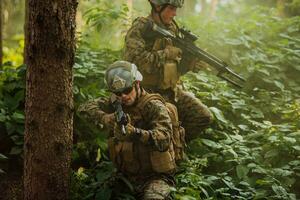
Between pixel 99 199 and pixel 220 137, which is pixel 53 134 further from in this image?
pixel 220 137

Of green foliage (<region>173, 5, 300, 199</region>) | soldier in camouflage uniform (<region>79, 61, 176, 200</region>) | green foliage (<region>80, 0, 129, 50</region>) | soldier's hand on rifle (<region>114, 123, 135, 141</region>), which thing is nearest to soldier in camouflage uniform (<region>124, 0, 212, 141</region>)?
green foliage (<region>173, 5, 300, 199</region>)

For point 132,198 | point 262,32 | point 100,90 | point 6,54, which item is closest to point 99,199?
point 132,198

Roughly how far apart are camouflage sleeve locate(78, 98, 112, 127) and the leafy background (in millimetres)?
637

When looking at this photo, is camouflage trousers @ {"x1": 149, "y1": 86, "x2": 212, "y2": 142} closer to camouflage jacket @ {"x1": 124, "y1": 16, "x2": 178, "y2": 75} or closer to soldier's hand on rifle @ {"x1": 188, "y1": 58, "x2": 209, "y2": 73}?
soldier's hand on rifle @ {"x1": 188, "y1": 58, "x2": 209, "y2": 73}

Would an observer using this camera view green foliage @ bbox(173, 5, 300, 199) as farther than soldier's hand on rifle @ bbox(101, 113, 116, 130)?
Yes

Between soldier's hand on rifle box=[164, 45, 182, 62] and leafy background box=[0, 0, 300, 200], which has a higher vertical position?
soldier's hand on rifle box=[164, 45, 182, 62]

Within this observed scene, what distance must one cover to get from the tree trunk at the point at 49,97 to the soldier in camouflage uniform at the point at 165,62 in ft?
4.35

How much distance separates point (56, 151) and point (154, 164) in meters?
1.08

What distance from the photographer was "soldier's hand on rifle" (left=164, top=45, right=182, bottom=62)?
591 centimetres

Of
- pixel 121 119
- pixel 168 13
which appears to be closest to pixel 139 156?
pixel 121 119

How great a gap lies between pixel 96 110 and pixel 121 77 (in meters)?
0.55

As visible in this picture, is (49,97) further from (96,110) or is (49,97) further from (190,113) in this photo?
(190,113)

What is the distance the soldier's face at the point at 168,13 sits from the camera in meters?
5.93

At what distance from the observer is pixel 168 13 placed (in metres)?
5.97
